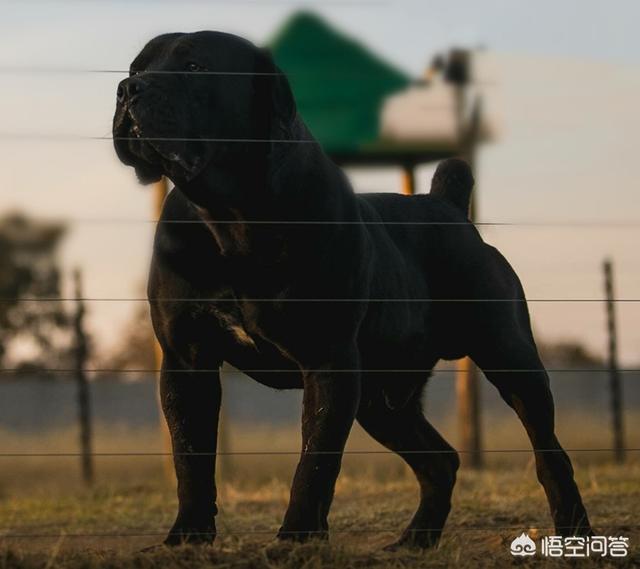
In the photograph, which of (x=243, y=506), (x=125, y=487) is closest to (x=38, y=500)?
(x=125, y=487)

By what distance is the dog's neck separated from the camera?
3.77 m

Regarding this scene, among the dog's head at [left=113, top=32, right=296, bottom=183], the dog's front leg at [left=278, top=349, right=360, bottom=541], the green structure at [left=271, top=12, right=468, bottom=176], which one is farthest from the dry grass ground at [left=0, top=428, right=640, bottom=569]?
→ the green structure at [left=271, top=12, right=468, bottom=176]

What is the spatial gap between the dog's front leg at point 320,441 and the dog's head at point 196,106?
62 centimetres

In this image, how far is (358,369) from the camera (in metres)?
3.82

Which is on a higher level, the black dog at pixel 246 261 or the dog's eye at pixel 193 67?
the dog's eye at pixel 193 67

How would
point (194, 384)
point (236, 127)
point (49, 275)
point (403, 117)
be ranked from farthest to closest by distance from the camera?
point (49, 275) < point (403, 117) < point (194, 384) < point (236, 127)

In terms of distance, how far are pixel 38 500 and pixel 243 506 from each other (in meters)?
1.24

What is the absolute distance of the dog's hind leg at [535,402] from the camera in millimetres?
4422

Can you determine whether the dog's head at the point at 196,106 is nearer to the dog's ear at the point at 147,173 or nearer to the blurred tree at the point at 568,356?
the dog's ear at the point at 147,173

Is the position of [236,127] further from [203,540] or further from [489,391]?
[489,391]

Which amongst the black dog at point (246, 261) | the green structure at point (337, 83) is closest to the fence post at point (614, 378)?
the green structure at point (337, 83)

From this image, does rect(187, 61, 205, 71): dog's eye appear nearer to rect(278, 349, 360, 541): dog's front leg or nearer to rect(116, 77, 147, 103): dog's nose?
rect(116, 77, 147, 103): dog's nose

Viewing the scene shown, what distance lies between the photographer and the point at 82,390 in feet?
30.8

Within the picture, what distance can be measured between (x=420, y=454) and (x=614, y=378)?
17.7ft
